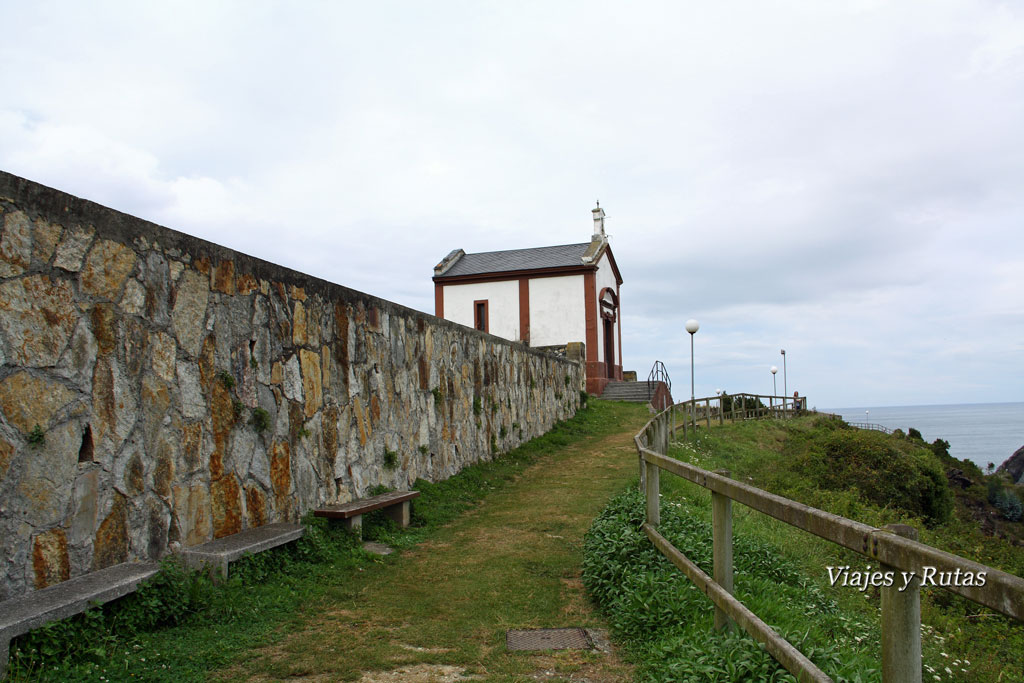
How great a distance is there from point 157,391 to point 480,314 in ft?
83.2

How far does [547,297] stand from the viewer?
1139 inches

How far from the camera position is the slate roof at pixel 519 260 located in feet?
97.2

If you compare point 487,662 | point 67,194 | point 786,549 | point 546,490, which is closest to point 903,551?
point 487,662

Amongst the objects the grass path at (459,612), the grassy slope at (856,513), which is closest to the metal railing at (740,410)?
the grassy slope at (856,513)

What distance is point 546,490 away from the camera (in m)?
9.52

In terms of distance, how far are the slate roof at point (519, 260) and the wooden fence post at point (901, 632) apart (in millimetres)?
26524

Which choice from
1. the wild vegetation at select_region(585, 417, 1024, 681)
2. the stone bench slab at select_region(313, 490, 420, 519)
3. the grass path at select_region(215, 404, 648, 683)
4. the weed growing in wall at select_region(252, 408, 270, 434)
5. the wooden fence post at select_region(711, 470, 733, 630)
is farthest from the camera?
the stone bench slab at select_region(313, 490, 420, 519)

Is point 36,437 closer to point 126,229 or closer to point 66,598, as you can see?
point 66,598

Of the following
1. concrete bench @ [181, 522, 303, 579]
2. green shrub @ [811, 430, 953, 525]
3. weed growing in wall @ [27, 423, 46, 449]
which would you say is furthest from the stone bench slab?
green shrub @ [811, 430, 953, 525]

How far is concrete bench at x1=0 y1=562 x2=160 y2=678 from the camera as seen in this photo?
326 cm

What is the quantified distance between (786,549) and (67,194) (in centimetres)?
771

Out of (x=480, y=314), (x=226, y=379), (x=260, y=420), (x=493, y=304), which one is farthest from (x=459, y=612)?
(x=480, y=314)

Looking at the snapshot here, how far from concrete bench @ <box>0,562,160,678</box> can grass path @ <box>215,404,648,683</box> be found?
0.76m

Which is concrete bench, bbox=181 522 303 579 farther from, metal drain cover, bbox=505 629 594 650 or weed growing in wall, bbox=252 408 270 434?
metal drain cover, bbox=505 629 594 650
